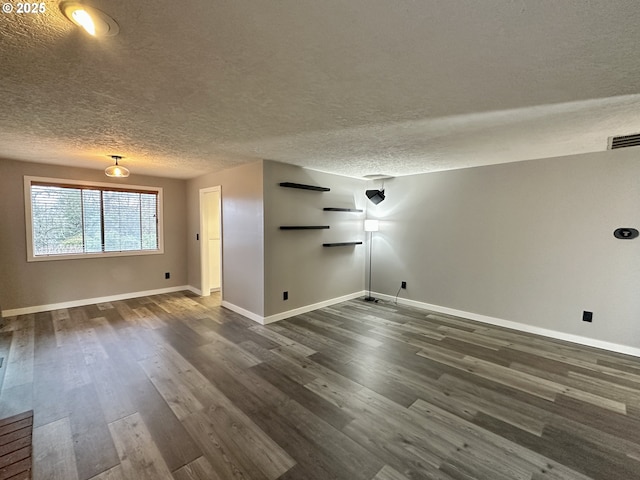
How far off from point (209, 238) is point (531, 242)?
18.4 feet

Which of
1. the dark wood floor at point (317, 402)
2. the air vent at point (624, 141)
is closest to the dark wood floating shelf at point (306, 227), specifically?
the dark wood floor at point (317, 402)

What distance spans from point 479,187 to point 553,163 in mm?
889

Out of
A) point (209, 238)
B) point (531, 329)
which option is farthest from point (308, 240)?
point (531, 329)

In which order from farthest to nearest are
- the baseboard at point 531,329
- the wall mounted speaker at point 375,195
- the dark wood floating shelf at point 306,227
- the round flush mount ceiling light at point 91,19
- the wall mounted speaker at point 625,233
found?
1. the wall mounted speaker at point 375,195
2. the dark wood floating shelf at point 306,227
3. the baseboard at point 531,329
4. the wall mounted speaker at point 625,233
5. the round flush mount ceiling light at point 91,19

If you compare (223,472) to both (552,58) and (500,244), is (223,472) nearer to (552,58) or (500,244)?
(552,58)

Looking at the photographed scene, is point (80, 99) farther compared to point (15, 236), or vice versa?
point (15, 236)

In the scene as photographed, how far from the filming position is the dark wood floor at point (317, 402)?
1.73 meters

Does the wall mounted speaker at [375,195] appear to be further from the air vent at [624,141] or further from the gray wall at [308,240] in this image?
the air vent at [624,141]

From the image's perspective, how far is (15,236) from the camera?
4199 millimetres

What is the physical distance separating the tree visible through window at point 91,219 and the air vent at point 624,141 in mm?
6936

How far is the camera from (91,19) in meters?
1.19

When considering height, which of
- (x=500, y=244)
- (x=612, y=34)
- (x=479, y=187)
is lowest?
(x=500, y=244)

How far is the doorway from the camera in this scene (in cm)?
553

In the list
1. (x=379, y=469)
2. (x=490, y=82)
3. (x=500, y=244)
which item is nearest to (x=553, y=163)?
(x=500, y=244)
